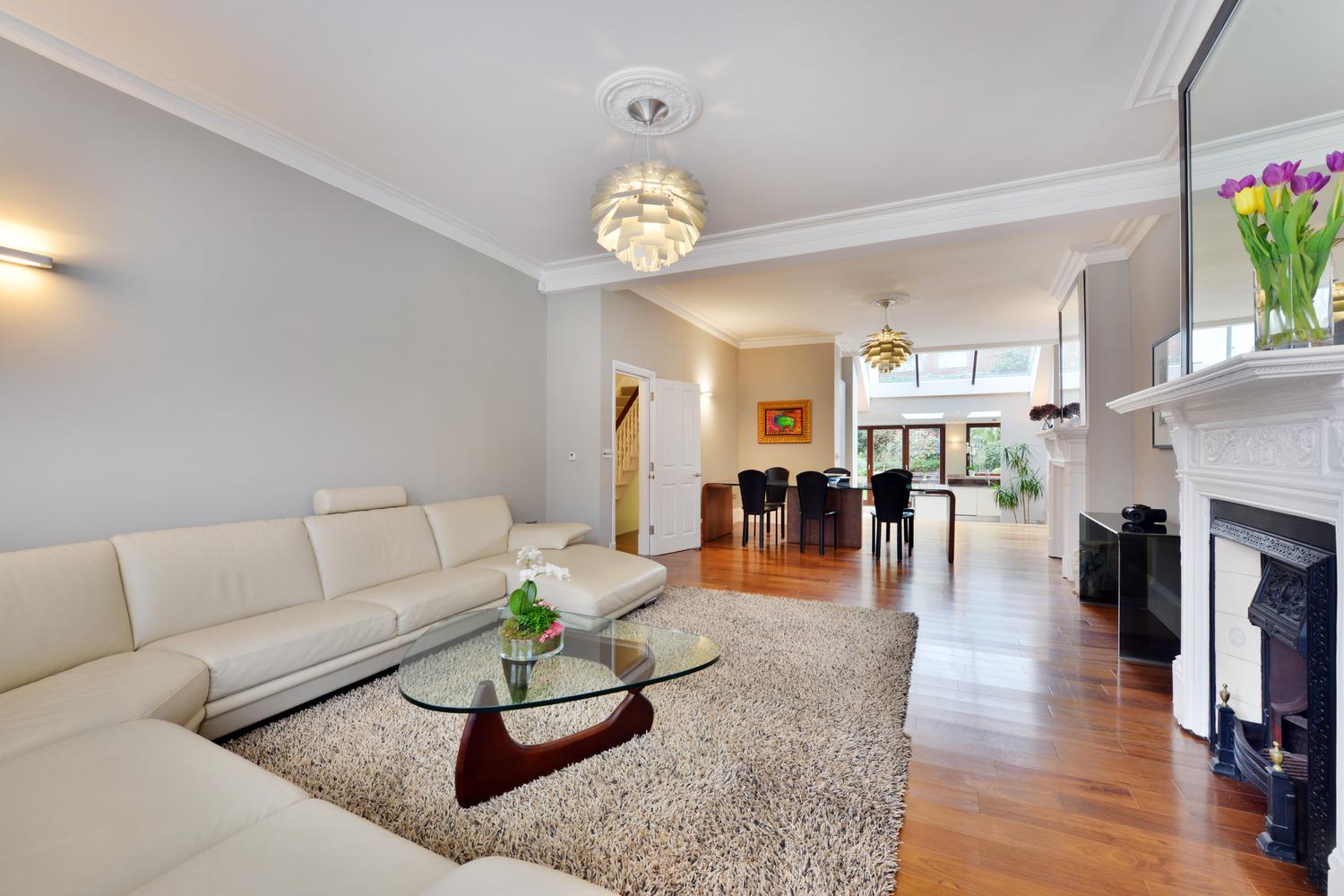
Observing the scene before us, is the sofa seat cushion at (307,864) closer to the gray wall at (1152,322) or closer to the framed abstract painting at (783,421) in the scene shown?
the gray wall at (1152,322)

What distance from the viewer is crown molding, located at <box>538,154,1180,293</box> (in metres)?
3.32

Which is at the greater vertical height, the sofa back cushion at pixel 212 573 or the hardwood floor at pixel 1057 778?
the sofa back cushion at pixel 212 573

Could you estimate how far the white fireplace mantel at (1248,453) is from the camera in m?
1.42

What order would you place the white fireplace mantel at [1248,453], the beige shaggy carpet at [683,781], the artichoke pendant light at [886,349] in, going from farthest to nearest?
1. the artichoke pendant light at [886,349]
2. the beige shaggy carpet at [683,781]
3. the white fireplace mantel at [1248,453]

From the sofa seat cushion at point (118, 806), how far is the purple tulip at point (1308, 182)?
3081 mm

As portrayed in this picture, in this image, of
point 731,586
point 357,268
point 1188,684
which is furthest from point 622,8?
point 731,586

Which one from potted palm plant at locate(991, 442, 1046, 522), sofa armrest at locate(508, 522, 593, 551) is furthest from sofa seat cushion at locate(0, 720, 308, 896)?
potted palm plant at locate(991, 442, 1046, 522)

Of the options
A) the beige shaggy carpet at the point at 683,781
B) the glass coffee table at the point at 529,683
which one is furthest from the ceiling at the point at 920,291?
the glass coffee table at the point at 529,683

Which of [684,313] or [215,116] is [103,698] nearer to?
[215,116]

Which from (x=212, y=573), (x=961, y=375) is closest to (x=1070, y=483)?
(x=212, y=573)

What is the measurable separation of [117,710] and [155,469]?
1430 millimetres

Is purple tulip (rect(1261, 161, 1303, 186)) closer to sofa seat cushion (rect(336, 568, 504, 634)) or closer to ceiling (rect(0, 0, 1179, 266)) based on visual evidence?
ceiling (rect(0, 0, 1179, 266))

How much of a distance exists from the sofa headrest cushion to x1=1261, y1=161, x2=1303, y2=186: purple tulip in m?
4.19

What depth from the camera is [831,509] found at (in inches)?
262
